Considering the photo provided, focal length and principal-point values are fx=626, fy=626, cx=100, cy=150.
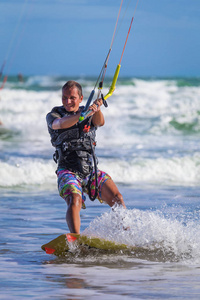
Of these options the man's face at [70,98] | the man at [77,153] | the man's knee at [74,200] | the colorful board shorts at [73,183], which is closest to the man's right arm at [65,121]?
the man at [77,153]

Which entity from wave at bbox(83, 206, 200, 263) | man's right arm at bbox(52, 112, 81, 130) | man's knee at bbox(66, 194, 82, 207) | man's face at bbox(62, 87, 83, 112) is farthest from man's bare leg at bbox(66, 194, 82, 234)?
man's face at bbox(62, 87, 83, 112)

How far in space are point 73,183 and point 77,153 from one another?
0.27 metres

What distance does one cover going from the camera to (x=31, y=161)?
41.4 feet

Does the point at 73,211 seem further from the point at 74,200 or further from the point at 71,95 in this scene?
the point at 71,95

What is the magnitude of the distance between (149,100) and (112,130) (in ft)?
24.1

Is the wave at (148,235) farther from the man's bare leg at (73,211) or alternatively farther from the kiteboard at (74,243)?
the man's bare leg at (73,211)

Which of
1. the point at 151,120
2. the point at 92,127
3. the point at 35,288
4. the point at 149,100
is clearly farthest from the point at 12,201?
the point at 149,100

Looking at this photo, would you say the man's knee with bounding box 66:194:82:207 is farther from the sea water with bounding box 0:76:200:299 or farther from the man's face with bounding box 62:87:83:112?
the man's face with bounding box 62:87:83:112

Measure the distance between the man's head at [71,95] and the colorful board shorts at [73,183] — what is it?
55cm

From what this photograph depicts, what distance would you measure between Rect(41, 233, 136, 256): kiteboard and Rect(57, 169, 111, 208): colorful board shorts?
1.12ft

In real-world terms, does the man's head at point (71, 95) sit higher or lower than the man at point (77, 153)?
higher

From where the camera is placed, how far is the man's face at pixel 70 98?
5.29 metres

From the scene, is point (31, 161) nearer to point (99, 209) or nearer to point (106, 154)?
point (106, 154)

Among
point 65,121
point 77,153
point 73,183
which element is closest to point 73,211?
point 73,183
